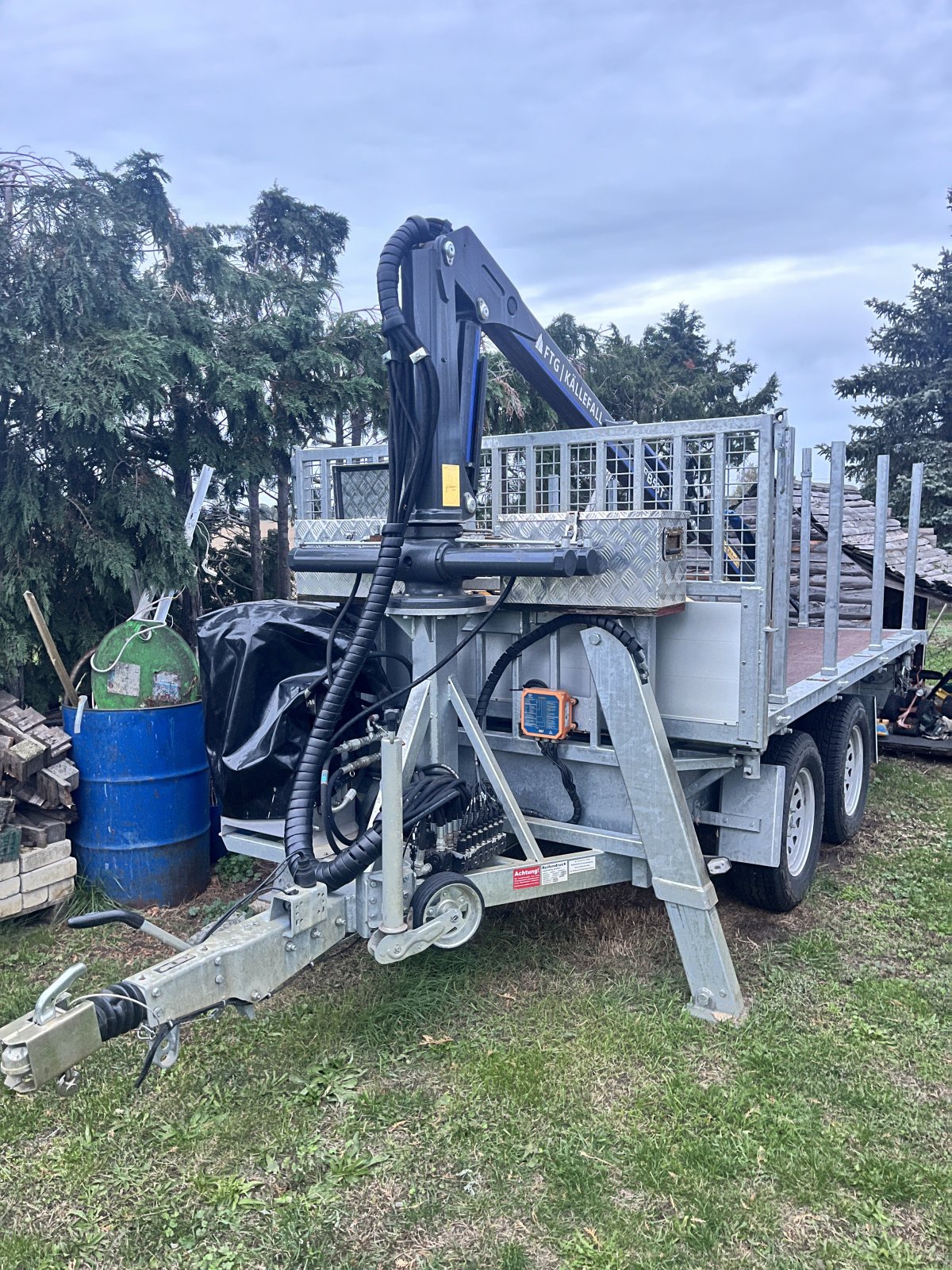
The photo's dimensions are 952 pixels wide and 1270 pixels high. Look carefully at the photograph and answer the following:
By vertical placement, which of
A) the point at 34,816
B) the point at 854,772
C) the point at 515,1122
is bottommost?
the point at 515,1122

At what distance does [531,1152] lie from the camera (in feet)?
9.43

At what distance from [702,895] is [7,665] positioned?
382 centimetres

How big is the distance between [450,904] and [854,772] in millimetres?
3655

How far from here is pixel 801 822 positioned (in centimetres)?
483

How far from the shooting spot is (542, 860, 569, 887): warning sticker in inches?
143

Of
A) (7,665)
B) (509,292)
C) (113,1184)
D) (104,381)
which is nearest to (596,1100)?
(113,1184)

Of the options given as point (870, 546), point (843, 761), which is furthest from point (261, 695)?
point (870, 546)

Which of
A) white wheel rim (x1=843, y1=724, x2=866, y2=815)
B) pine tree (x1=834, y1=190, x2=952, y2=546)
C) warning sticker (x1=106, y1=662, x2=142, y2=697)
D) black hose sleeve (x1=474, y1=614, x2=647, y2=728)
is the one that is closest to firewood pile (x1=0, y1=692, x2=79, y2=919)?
warning sticker (x1=106, y1=662, x2=142, y2=697)

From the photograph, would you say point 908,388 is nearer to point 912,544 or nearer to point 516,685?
point 912,544

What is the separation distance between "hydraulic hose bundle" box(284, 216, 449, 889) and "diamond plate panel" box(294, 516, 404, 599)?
0.51m

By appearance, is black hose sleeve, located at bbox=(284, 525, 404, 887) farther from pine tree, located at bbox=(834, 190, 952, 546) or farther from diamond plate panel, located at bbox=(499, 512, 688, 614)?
pine tree, located at bbox=(834, 190, 952, 546)

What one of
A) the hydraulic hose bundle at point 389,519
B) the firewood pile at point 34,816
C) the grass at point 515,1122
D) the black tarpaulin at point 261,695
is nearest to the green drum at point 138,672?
the firewood pile at point 34,816

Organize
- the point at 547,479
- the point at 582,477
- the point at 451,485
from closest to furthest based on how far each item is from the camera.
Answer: the point at 451,485 → the point at 582,477 → the point at 547,479

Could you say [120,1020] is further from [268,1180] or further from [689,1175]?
[689,1175]
